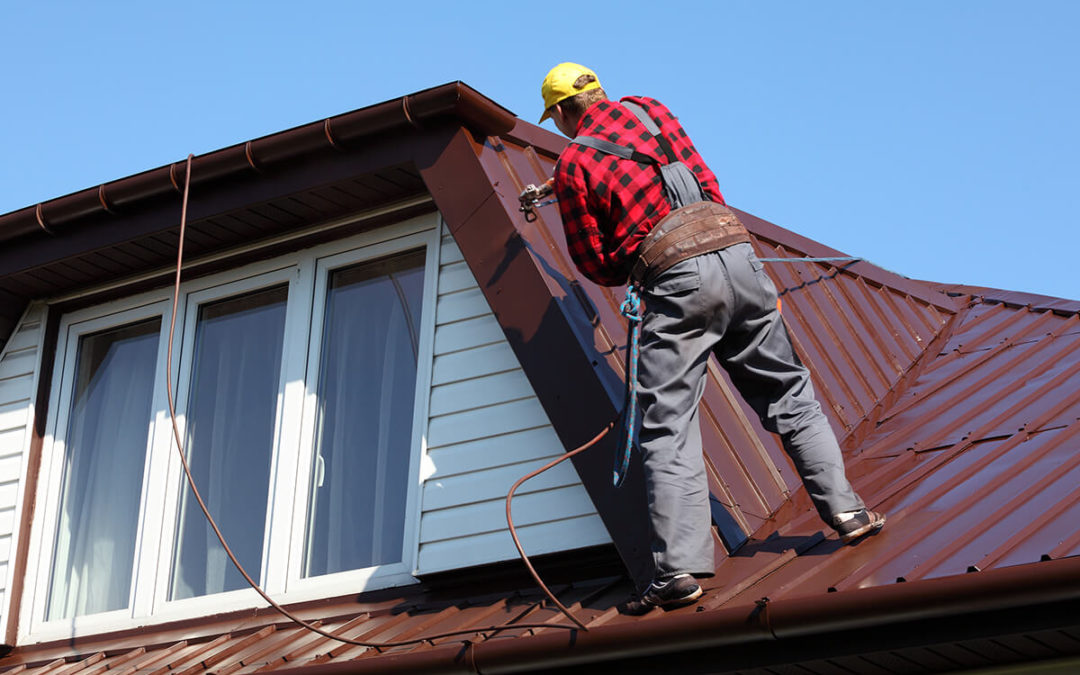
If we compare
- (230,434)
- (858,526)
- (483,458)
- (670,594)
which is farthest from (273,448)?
(858,526)

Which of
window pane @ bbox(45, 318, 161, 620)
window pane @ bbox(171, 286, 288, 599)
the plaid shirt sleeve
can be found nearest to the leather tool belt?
the plaid shirt sleeve

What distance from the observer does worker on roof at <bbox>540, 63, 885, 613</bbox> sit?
4.96m

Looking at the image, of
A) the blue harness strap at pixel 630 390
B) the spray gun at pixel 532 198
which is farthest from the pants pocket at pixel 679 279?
the spray gun at pixel 532 198

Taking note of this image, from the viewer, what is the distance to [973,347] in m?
8.34

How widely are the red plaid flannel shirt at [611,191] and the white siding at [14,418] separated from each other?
3.82 metres

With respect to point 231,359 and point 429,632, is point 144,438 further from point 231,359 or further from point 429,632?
point 429,632

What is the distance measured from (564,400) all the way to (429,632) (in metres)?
1.12

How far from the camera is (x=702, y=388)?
520 centimetres

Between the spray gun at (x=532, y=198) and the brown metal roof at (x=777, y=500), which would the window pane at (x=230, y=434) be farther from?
the spray gun at (x=532, y=198)

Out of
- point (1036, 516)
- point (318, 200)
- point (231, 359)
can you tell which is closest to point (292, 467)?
point (231, 359)

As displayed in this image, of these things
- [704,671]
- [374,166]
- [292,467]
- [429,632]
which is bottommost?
[704,671]

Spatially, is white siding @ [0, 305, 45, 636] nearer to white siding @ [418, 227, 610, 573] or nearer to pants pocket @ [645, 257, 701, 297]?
white siding @ [418, 227, 610, 573]

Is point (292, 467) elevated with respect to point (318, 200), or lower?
lower

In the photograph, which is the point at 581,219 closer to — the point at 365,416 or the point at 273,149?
the point at 365,416
